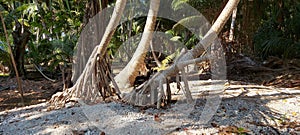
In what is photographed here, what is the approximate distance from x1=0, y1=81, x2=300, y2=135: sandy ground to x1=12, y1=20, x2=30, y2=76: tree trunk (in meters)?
4.64

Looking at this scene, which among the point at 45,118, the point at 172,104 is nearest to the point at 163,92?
the point at 172,104

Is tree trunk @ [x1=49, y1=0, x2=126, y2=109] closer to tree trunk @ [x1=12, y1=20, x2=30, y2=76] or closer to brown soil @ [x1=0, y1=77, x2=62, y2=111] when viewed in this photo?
brown soil @ [x1=0, y1=77, x2=62, y2=111]

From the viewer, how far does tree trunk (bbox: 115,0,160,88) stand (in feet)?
12.1

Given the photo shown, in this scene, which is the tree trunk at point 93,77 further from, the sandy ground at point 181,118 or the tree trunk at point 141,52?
the tree trunk at point 141,52

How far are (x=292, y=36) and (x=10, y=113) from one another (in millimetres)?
5440

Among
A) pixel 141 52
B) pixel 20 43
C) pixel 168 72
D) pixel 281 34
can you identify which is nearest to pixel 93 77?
pixel 141 52

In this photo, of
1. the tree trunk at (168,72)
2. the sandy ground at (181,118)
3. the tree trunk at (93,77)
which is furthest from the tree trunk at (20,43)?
the tree trunk at (168,72)

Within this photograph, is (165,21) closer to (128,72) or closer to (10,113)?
(128,72)

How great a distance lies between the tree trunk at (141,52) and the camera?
12.1 feet

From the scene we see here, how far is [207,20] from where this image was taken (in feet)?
22.9

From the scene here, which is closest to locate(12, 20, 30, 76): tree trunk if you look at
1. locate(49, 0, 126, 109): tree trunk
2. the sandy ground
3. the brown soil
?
the brown soil

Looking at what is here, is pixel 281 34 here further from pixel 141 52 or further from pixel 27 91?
pixel 27 91

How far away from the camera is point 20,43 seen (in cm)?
768

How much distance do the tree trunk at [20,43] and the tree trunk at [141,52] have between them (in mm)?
4817
